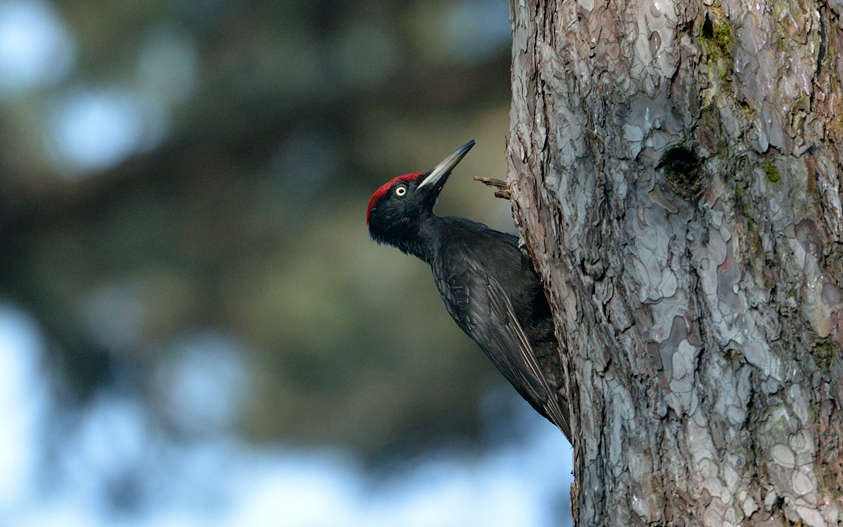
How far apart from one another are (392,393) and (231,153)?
1.84 meters

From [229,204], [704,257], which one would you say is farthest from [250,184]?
[704,257]

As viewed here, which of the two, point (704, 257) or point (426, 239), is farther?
point (426, 239)

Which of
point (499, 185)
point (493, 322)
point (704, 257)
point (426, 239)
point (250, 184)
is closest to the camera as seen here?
point (704, 257)

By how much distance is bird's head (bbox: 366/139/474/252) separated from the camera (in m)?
4.29

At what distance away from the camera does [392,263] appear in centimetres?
552

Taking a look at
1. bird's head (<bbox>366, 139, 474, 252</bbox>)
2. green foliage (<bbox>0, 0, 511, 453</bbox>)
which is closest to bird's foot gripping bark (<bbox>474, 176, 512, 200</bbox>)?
bird's head (<bbox>366, 139, 474, 252</bbox>)

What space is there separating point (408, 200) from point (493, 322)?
849 millimetres

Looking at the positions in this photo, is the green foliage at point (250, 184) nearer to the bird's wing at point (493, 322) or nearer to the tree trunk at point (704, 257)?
the bird's wing at point (493, 322)

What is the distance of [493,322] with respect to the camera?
375 centimetres

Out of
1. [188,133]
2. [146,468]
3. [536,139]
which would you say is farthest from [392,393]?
[536,139]

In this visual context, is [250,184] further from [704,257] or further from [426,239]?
[704,257]

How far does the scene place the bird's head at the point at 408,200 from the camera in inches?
169

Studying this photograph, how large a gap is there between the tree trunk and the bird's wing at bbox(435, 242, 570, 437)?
1200mm

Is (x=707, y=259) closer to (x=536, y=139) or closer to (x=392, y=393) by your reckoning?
(x=536, y=139)
